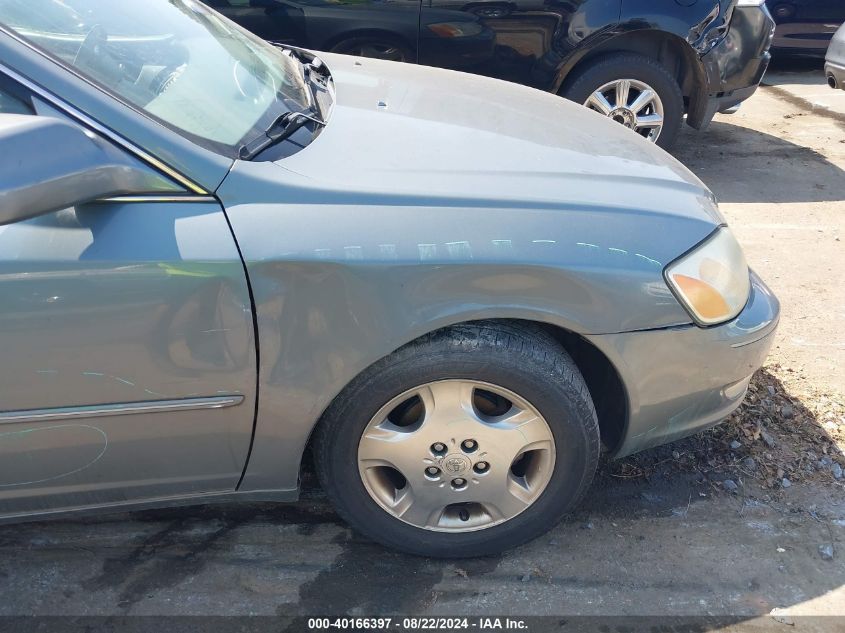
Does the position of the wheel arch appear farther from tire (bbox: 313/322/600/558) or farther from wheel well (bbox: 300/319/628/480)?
tire (bbox: 313/322/600/558)

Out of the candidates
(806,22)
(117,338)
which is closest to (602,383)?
(117,338)

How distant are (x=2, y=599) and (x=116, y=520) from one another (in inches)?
15.1

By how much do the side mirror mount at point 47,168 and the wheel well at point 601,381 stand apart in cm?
84

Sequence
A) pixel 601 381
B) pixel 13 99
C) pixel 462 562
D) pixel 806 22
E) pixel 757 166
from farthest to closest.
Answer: pixel 806 22 → pixel 757 166 → pixel 462 562 → pixel 601 381 → pixel 13 99

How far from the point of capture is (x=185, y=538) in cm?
237

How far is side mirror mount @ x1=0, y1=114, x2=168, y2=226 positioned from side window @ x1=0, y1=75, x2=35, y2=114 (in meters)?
0.11

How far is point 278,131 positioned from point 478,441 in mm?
979

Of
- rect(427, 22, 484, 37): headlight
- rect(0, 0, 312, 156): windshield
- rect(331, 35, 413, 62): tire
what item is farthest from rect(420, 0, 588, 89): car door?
rect(0, 0, 312, 156): windshield

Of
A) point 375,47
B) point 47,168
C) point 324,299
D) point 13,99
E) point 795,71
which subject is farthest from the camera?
point 795,71

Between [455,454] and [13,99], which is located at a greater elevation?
[13,99]

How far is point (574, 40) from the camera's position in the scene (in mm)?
4727

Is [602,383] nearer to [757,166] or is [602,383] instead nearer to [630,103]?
[630,103]

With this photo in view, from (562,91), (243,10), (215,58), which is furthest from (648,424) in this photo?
(243,10)

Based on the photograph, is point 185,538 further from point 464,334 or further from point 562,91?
point 562,91
